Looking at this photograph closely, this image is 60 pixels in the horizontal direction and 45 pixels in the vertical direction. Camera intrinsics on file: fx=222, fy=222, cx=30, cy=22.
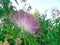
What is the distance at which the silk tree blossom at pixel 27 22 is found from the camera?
1.06m

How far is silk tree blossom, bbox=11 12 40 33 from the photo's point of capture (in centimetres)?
106

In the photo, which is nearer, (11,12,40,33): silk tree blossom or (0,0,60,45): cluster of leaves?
(0,0,60,45): cluster of leaves

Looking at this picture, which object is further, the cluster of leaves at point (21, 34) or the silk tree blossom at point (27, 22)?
the silk tree blossom at point (27, 22)

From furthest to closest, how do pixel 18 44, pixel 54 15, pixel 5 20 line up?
pixel 54 15 < pixel 5 20 < pixel 18 44

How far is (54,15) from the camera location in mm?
1932

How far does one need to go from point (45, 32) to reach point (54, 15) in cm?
42

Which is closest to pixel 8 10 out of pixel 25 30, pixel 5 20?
pixel 5 20

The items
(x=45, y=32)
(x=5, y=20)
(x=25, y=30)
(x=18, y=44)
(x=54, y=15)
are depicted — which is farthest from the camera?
(x=54, y=15)

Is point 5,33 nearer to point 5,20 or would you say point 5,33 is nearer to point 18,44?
point 18,44

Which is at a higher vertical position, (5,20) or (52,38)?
(5,20)

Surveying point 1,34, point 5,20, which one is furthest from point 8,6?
point 1,34

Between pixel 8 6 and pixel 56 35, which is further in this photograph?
pixel 8 6

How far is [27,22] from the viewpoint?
1.09 metres

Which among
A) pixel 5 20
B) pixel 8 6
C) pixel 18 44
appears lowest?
pixel 18 44
